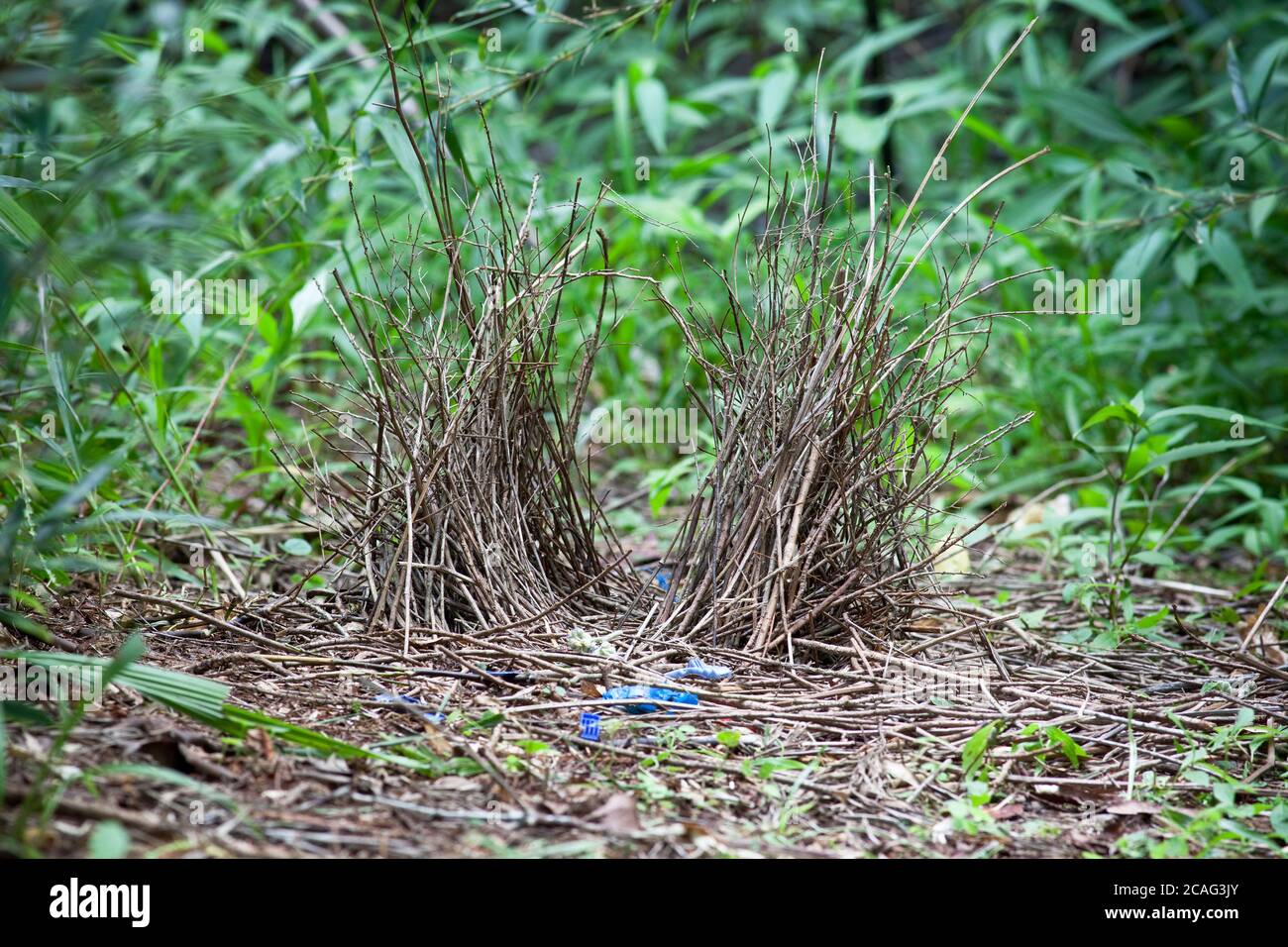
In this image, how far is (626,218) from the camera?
3.94 meters

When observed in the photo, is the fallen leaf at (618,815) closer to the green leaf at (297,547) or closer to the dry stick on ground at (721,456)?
the dry stick on ground at (721,456)

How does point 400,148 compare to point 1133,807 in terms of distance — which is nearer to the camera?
point 1133,807

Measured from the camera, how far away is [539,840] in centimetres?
137

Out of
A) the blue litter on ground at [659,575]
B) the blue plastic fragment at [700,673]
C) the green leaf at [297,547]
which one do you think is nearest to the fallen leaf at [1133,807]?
the blue plastic fragment at [700,673]

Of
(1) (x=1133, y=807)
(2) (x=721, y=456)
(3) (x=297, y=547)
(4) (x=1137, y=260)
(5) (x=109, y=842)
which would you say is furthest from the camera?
(4) (x=1137, y=260)

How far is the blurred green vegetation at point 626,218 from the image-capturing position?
2.12 metres

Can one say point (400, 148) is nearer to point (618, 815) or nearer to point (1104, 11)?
point (618, 815)

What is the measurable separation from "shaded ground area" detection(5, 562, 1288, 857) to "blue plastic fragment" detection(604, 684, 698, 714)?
0.07 ft

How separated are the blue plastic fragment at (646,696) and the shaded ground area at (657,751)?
2 cm

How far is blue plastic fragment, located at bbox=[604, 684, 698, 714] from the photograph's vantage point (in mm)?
1794

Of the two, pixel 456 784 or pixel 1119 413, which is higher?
pixel 1119 413

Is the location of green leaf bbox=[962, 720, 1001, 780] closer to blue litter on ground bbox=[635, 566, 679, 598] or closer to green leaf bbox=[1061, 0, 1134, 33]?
blue litter on ground bbox=[635, 566, 679, 598]

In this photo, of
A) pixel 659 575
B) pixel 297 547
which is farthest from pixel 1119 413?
pixel 297 547

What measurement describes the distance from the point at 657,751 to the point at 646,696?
0.57ft
